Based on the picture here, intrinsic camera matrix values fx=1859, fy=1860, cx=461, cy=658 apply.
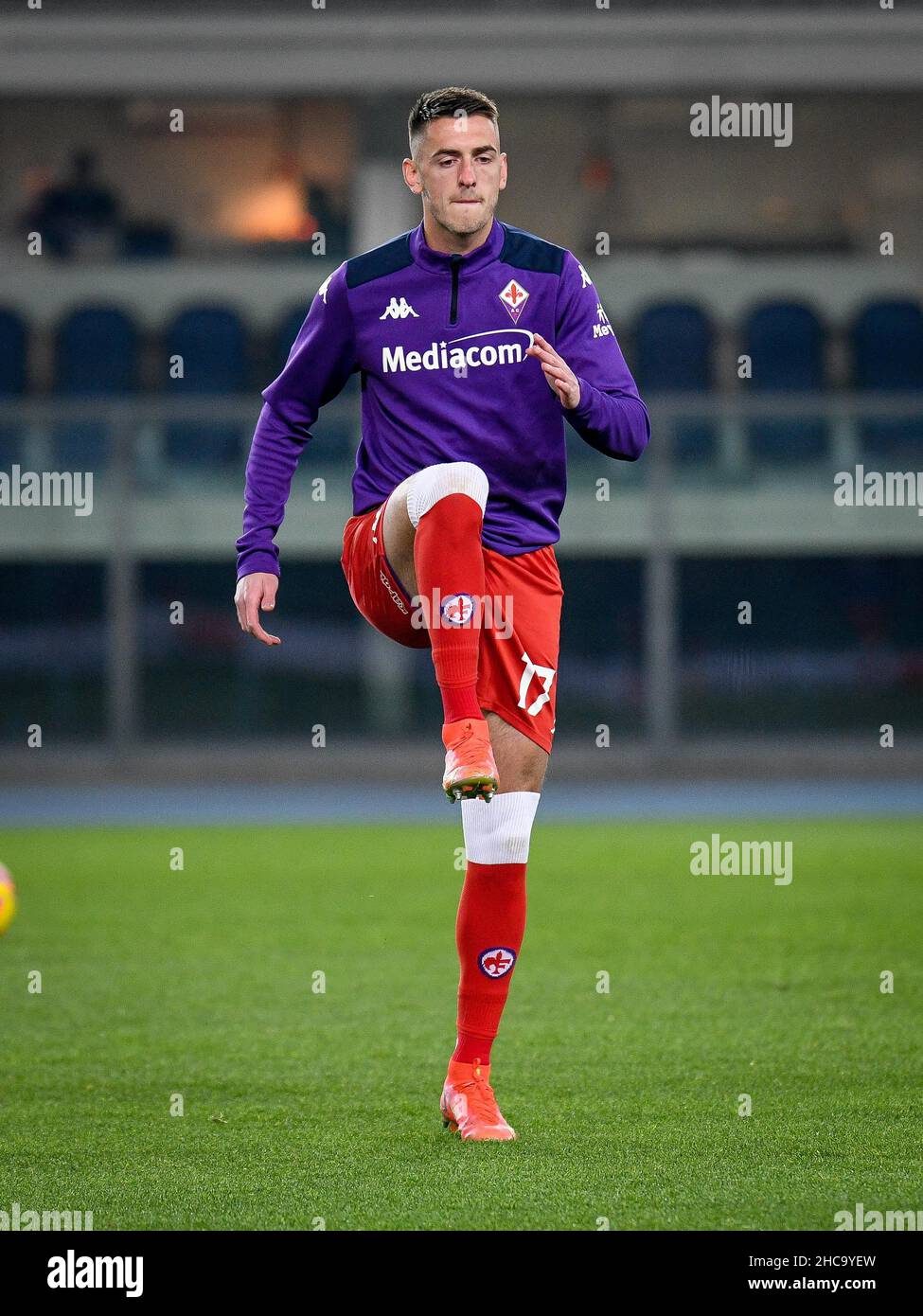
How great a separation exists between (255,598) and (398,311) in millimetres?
648

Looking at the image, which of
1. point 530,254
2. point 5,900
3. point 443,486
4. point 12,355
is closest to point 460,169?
point 530,254

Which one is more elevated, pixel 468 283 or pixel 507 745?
pixel 468 283

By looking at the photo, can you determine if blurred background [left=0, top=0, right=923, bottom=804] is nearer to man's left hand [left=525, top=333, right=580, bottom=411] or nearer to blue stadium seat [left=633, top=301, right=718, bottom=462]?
blue stadium seat [left=633, top=301, right=718, bottom=462]

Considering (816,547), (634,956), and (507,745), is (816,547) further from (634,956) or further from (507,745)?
(507,745)

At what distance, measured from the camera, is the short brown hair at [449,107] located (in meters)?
3.57

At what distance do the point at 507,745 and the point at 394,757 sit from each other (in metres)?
9.66

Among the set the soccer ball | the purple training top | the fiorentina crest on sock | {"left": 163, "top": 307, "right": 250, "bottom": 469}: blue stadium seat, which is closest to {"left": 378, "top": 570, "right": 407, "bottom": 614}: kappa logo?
the purple training top

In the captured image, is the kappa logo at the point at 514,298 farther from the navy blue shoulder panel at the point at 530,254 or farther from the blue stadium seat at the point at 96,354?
the blue stadium seat at the point at 96,354

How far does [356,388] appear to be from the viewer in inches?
567

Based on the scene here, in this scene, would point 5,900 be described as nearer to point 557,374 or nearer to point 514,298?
point 514,298

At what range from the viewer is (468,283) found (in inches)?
148
